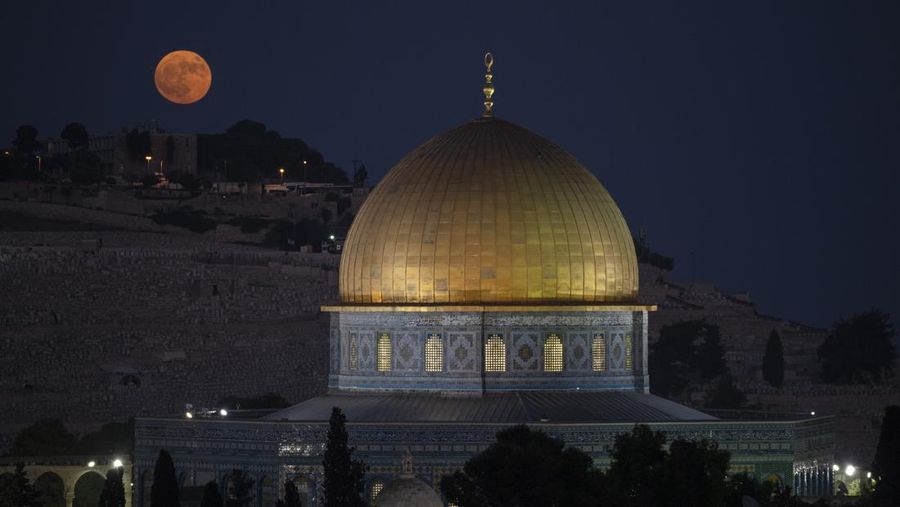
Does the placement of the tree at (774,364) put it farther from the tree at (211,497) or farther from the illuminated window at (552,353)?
the tree at (211,497)

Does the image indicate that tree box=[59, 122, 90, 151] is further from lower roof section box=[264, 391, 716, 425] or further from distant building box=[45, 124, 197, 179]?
lower roof section box=[264, 391, 716, 425]

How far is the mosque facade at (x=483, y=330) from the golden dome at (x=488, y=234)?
0.07 feet

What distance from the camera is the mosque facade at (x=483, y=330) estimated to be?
46.9m

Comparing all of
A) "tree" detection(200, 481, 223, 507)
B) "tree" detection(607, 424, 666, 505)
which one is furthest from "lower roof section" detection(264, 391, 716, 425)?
"tree" detection(607, 424, 666, 505)

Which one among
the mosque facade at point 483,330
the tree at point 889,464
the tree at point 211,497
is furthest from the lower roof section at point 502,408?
the tree at point 889,464

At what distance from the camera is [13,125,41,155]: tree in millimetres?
120750

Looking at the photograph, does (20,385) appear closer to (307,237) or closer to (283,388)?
(283,388)

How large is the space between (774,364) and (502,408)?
37.4m

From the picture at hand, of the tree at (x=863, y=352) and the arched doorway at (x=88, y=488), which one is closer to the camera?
→ the arched doorway at (x=88, y=488)

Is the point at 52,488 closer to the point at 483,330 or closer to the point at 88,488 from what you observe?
the point at 88,488

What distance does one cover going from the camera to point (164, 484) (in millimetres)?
46594

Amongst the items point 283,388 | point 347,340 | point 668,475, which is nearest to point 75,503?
point 347,340

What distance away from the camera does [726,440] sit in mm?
46500

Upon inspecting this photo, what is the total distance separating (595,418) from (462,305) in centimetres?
272
